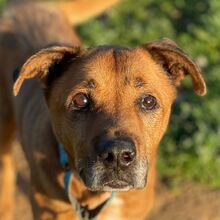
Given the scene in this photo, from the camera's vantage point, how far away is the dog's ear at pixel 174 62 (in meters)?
5.00

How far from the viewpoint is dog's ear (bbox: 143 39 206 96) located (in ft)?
16.4

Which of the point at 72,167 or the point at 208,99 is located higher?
the point at 72,167

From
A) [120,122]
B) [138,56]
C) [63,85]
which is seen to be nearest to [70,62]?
[63,85]

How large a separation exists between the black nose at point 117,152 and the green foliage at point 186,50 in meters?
2.62

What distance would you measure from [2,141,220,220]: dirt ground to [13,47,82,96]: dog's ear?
7.37 feet

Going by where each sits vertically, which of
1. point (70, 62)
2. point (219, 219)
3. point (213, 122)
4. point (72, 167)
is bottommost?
point (219, 219)

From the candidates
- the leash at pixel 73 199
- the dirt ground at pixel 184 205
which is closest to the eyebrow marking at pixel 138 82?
the leash at pixel 73 199

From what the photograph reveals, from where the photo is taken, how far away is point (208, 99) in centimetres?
746

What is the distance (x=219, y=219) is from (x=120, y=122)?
258 centimetres

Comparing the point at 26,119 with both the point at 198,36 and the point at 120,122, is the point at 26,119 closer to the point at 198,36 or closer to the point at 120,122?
the point at 120,122

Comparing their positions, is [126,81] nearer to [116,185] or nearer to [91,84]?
[91,84]

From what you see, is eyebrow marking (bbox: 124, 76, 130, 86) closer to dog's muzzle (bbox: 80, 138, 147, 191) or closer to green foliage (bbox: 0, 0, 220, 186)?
dog's muzzle (bbox: 80, 138, 147, 191)

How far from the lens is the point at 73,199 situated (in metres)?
5.27

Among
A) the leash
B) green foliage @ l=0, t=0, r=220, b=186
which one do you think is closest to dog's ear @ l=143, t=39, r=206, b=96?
the leash
